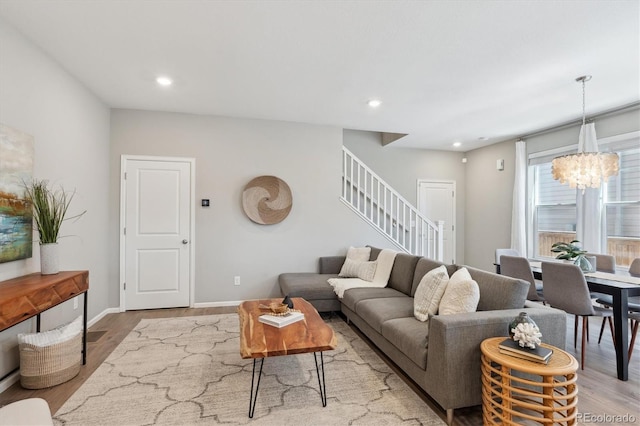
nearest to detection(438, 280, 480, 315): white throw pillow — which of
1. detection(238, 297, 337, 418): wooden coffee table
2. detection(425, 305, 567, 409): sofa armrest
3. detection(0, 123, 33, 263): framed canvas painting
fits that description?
detection(425, 305, 567, 409): sofa armrest

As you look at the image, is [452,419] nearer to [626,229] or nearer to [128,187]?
[626,229]

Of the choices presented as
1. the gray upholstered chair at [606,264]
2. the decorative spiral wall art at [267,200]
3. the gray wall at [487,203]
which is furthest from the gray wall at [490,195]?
the decorative spiral wall art at [267,200]

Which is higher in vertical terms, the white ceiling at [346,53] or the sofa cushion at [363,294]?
the white ceiling at [346,53]

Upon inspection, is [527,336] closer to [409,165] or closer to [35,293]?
[35,293]

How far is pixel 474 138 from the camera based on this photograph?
5602mm

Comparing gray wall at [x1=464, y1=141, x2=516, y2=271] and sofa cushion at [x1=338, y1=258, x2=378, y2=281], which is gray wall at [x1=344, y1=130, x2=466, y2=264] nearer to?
gray wall at [x1=464, y1=141, x2=516, y2=271]

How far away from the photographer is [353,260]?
174 inches

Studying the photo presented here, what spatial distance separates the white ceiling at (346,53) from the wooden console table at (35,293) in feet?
6.21

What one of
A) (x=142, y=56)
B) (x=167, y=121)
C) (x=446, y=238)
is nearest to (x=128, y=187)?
(x=167, y=121)

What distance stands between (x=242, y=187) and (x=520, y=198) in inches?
175

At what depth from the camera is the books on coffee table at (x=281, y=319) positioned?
2.38m

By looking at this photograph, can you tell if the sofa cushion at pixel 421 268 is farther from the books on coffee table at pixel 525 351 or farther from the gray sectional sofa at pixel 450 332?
the books on coffee table at pixel 525 351

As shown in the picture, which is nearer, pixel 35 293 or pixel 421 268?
pixel 35 293

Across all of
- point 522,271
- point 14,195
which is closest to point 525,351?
point 522,271
